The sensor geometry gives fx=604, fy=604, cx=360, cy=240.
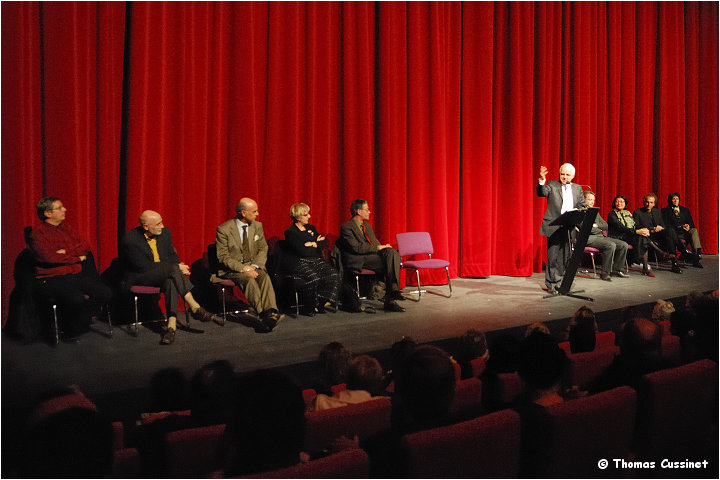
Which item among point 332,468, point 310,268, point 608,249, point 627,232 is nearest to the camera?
point 332,468

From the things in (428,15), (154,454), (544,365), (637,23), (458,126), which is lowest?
(154,454)

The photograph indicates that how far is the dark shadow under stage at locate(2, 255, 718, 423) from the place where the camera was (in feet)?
11.2

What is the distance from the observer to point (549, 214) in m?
5.97

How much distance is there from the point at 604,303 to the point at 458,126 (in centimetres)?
268

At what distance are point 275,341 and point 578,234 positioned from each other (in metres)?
2.97

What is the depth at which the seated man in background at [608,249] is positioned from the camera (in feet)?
23.5

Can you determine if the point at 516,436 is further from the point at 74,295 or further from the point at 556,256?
the point at 556,256

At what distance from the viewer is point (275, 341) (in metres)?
4.34

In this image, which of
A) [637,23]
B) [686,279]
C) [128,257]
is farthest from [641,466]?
[637,23]

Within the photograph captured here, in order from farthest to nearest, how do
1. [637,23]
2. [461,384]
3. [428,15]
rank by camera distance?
1. [637,23]
2. [428,15]
3. [461,384]

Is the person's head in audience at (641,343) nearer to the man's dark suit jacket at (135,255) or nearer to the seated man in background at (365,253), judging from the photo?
the seated man in background at (365,253)

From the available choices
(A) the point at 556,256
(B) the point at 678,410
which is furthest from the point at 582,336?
(A) the point at 556,256

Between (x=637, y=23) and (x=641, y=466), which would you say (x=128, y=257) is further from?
(x=637, y=23)

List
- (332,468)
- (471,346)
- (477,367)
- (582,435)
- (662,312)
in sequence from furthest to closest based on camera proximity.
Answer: (662,312), (471,346), (477,367), (582,435), (332,468)
